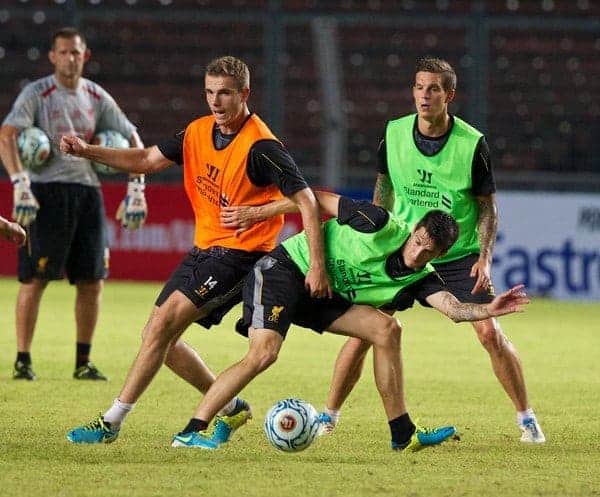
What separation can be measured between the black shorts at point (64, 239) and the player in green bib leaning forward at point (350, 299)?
3148 millimetres

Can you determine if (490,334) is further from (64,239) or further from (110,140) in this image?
(64,239)

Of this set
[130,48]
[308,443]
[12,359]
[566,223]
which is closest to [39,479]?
[308,443]

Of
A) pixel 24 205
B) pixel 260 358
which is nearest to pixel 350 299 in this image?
pixel 260 358

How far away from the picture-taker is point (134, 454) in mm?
7320

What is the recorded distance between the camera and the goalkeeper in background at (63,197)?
10.4 m

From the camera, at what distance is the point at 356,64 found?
20.1 m

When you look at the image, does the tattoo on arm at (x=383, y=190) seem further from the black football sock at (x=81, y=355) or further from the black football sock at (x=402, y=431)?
the black football sock at (x=81, y=355)

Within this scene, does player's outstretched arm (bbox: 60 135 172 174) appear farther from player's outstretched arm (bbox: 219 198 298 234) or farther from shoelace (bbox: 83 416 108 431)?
shoelace (bbox: 83 416 108 431)

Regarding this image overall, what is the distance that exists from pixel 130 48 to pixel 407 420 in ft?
44.2

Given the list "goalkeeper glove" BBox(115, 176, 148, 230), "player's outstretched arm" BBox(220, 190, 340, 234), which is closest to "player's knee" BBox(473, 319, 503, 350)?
"player's outstretched arm" BBox(220, 190, 340, 234)

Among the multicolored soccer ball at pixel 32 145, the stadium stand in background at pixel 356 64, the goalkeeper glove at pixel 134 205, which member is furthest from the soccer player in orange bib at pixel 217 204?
the stadium stand in background at pixel 356 64

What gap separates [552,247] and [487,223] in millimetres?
9405

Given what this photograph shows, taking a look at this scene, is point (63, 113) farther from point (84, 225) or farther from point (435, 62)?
point (435, 62)

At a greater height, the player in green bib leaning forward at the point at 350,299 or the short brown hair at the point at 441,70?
the short brown hair at the point at 441,70
